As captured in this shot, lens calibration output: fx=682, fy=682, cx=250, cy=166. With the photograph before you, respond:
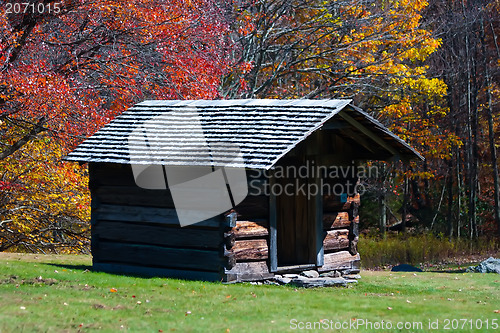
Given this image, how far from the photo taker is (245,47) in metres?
24.8

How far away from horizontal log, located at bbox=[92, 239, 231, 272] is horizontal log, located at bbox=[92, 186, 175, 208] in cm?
93

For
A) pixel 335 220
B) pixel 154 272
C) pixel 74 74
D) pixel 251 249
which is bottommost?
pixel 154 272

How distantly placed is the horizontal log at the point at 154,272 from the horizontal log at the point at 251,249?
0.59m

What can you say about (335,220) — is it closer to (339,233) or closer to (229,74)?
(339,233)

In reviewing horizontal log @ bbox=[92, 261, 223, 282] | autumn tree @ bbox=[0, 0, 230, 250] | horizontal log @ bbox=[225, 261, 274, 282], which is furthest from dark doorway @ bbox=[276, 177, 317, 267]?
autumn tree @ bbox=[0, 0, 230, 250]

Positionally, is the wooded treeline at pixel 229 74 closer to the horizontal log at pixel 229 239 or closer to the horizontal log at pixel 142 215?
the horizontal log at pixel 142 215

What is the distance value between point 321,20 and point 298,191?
432 inches

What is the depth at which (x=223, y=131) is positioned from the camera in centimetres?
1427

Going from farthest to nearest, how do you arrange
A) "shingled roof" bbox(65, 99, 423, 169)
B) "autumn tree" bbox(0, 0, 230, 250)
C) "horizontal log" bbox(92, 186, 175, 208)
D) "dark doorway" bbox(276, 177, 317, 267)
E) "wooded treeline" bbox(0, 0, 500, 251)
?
"wooded treeline" bbox(0, 0, 500, 251) → "autumn tree" bbox(0, 0, 230, 250) → "dark doorway" bbox(276, 177, 317, 267) → "horizontal log" bbox(92, 186, 175, 208) → "shingled roof" bbox(65, 99, 423, 169)

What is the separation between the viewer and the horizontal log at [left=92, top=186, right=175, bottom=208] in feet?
47.0

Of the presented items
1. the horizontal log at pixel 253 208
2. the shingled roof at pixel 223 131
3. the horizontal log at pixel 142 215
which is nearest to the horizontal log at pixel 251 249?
the horizontal log at pixel 253 208

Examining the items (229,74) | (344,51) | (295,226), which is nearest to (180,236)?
(295,226)

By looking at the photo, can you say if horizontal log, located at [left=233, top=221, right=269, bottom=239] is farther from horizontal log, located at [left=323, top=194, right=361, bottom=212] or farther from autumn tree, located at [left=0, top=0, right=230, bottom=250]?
autumn tree, located at [left=0, top=0, right=230, bottom=250]

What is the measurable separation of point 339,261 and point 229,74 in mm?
10982
